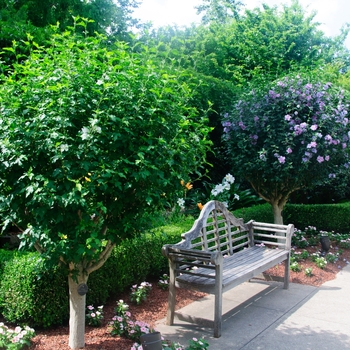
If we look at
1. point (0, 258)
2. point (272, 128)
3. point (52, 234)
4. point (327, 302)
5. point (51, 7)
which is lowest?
point (327, 302)

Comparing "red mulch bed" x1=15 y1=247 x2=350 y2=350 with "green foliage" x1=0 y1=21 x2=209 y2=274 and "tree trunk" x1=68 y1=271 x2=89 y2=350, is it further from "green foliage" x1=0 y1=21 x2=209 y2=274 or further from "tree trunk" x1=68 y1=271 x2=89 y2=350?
"green foliage" x1=0 y1=21 x2=209 y2=274

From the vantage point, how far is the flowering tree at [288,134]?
7266mm

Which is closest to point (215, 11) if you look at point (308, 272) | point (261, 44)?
point (261, 44)

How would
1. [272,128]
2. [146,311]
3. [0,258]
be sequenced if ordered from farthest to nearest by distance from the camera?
[272,128]
[146,311]
[0,258]

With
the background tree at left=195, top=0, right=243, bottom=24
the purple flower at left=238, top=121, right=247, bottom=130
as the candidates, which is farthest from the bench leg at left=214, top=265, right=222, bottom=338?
the background tree at left=195, top=0, right=243, bottom=24

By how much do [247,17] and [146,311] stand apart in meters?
17.4

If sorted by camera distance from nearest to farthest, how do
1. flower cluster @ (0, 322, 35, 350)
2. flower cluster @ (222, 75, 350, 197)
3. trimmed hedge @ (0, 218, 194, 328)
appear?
flower cluster @ (0, 322, 35, 350) < trimmed hedge @ (0, 218, 194, 328) < flower cluster @ (222, 75, 350, 197)

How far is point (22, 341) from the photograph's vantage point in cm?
357

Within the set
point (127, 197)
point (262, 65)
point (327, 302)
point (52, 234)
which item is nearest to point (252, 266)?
point (327, 302)

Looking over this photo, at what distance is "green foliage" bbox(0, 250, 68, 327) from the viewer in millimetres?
4035

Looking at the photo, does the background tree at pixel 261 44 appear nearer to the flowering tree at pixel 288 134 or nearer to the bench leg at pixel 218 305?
the flowering tree at pixel 288 134

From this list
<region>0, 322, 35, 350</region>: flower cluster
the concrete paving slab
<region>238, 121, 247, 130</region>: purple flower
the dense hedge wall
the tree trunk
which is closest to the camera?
<region>0, 322, 35, 350</region>: flower cluster

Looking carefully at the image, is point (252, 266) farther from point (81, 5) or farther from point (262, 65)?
point (262, 65)

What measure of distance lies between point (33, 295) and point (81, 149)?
1.70 m
